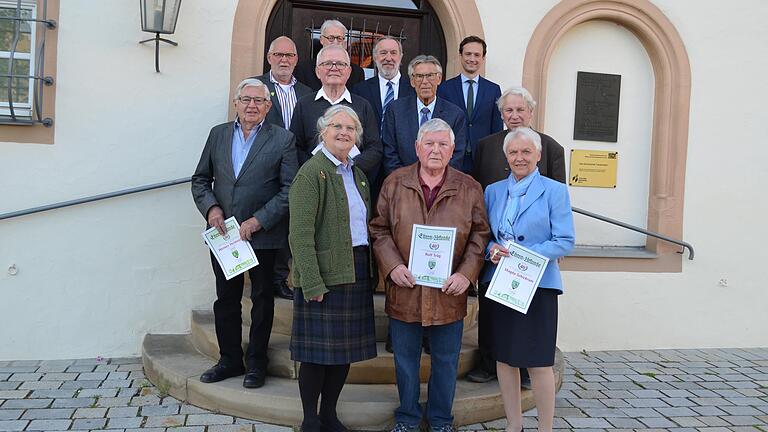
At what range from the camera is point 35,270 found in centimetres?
511

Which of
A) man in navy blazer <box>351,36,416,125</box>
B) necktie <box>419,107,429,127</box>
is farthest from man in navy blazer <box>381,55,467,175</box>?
man in navy blazer <box>351,36,416,125</box>

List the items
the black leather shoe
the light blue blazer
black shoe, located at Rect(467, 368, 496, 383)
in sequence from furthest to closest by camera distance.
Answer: black shoe, located at Rect(467, 368, 496, 383) < the black leather shoe < the light blue blazer

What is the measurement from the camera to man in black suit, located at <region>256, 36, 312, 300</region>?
464 cm

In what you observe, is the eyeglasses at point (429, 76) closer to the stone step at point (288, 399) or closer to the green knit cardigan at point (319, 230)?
the green knit cardigan at point (319, 230)

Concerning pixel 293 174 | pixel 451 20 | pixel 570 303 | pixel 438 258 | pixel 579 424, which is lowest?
pixel 579 424

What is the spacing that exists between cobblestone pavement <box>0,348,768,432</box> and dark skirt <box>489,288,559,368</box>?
79cm

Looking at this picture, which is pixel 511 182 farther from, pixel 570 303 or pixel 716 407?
pixel 570 303

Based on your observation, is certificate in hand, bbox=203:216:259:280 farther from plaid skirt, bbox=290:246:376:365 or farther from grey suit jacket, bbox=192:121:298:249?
plaid skirt, bbox=290:246:376:365

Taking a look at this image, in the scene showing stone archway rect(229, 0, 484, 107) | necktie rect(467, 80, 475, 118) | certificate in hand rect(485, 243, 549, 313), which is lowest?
certificate in hand rect(485, 243, 549, 313)

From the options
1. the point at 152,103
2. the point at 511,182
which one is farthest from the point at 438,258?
the point at 152,103

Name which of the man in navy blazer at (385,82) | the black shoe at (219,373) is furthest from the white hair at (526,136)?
the black shoe at (219,373)

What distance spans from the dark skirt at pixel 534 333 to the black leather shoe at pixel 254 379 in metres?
1.57

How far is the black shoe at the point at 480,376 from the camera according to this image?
4.39m

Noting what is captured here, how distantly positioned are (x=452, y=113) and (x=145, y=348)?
285cm
